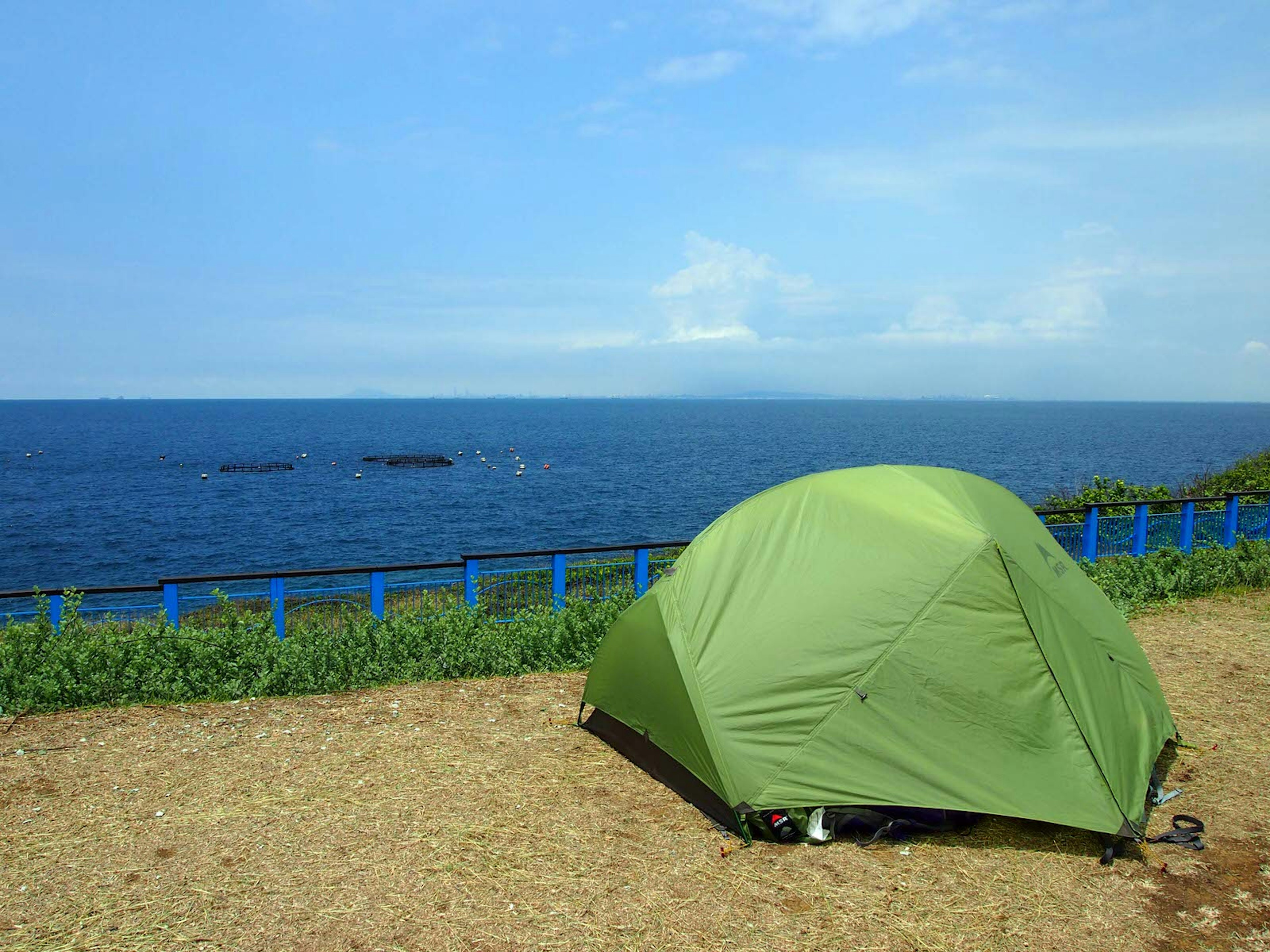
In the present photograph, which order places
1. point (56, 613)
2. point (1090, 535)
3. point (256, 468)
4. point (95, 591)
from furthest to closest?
1. point (256, 468)
2. point (1090, 535)
3. point (56, 613)
4. point (95, 591)

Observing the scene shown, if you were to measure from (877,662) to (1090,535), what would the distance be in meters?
10.3

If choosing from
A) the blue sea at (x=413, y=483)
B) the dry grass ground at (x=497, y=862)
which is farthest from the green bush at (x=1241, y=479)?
the dry grass ground at (x=497, y=862)

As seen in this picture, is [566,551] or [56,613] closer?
[566,551]

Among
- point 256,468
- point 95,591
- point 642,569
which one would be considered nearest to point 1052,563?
point 642,569

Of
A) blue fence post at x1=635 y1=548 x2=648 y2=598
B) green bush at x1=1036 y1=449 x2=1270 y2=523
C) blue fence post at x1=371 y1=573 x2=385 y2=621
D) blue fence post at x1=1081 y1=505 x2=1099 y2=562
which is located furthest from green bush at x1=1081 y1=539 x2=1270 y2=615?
blue fence post at x1=371 y1=573 x2=385 y2=621

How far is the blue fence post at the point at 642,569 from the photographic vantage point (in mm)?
11898

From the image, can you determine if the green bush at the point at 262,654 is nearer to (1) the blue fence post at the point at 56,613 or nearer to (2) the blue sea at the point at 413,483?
(1) the blue fence post at the point at 56,613

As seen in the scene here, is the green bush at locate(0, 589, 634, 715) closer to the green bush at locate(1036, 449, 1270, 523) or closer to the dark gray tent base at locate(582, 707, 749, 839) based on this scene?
the dark gray tent base at locate(582, 707, 749, 839)

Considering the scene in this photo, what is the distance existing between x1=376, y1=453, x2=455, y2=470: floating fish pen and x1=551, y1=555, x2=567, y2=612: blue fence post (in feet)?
212

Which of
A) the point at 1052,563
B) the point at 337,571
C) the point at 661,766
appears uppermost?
the point at 1052,563

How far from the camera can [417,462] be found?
76625mm

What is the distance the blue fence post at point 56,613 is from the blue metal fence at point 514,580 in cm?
3

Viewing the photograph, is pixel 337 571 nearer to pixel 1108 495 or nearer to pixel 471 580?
pixel 471 580

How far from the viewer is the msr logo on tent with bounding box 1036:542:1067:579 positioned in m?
7.01
